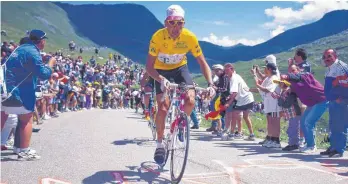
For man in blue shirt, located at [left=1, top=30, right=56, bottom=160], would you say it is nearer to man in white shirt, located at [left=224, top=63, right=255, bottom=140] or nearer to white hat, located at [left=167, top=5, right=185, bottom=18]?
white hat, located at [left=167, top=5, right=185, bottom=18]

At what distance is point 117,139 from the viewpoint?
951 cm

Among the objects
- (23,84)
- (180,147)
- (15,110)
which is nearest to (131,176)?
(180,147)

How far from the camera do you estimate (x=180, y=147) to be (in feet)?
17.4

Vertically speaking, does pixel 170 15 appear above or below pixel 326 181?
above

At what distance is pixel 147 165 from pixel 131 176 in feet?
2.77

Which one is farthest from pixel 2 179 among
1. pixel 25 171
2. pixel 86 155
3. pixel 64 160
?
pixel 86 155

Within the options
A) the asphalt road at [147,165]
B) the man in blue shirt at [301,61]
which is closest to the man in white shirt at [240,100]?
the asphalt road at [147,165]

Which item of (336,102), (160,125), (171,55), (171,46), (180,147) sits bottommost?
(180,147)

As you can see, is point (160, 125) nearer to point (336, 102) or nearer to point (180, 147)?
point (180, 147)

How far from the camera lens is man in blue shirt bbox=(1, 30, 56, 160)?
6.51 metres

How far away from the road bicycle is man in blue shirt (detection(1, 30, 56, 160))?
2.60 meters

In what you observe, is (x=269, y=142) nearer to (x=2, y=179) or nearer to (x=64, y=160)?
(x=64, y=160)

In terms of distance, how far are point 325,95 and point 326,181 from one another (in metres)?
2.77

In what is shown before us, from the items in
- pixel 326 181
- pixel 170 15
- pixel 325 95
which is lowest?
pixel 326 181
